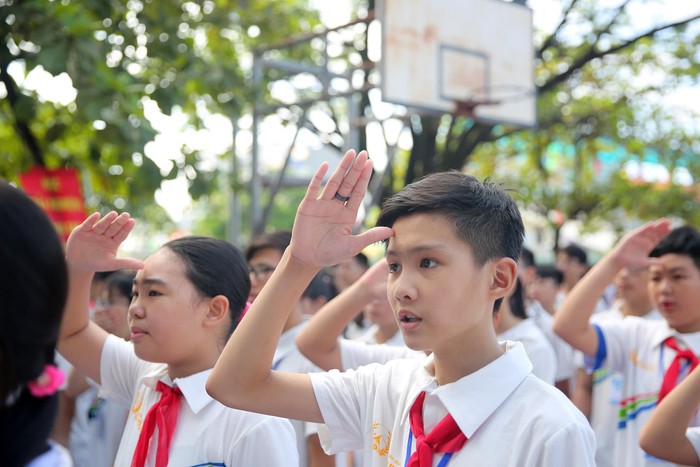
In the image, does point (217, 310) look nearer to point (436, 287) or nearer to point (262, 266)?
point (436, 287)

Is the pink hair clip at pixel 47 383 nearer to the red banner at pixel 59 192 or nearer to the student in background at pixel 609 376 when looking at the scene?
the student in background at pixel 609 376

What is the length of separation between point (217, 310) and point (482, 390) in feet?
3.48

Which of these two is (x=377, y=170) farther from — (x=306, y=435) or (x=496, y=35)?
(x=306, y=435)

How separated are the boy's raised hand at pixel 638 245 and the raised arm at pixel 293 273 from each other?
56.2 inches

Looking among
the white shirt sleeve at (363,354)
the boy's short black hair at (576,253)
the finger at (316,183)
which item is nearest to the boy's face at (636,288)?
the white shirt sleeve at (363,354)

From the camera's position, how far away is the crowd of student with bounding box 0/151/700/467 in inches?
52.8

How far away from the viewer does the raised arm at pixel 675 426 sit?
2330 millimetres

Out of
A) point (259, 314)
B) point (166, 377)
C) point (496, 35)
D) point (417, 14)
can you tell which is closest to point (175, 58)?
point (417, 14)

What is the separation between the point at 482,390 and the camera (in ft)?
5.92

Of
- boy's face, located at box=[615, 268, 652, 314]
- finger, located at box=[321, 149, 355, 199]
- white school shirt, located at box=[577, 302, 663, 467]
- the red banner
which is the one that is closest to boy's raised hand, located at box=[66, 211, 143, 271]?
finger, located at box=[321, 149, 355, 199]

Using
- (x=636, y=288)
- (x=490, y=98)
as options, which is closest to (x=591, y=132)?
(x=490, y=98)

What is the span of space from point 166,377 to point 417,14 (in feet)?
18.3

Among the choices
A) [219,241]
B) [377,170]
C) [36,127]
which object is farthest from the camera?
[377,170]

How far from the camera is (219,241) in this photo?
269 centimetres
